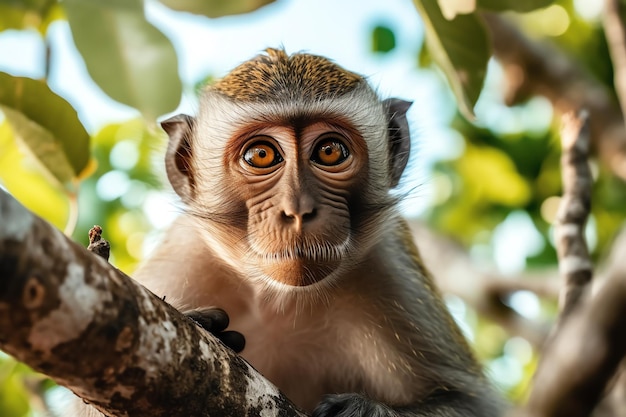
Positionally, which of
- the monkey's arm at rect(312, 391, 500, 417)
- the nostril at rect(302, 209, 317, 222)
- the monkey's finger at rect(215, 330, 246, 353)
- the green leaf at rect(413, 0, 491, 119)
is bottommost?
the monkey's arm at rect(312, 391, 500, 417)

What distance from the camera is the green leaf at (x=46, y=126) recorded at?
2.83m

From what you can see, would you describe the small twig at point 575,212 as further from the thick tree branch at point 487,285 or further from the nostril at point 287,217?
the thick tree branch at point 487,285

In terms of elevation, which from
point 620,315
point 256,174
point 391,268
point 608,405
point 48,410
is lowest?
point 48,410

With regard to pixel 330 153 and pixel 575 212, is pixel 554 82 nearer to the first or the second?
pixel 575 212

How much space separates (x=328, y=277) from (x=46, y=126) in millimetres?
1415

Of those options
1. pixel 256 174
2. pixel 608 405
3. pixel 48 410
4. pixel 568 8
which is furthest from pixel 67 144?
pixel 568 8

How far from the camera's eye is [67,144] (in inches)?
121

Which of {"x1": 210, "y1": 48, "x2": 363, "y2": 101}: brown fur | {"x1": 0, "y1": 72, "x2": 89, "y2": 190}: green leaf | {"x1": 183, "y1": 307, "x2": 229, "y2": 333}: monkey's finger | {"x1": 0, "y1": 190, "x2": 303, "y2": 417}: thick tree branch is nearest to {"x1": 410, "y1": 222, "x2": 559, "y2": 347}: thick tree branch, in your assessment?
{"x1": 210, "y1": 48, "x2": 363, "y2": 101}: brown fur

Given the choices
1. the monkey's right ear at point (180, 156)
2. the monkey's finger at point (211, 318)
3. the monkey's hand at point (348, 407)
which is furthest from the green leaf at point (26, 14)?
the monkey's hand at point (348, 407)

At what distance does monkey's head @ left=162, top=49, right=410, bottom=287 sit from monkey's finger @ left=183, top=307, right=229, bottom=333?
0.41 metres

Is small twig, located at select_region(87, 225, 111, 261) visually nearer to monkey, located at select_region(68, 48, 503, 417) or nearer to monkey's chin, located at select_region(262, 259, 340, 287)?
monkey's chin, located at select_region(262, 259, 340, 287)

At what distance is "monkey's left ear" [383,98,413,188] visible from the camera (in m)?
4.40

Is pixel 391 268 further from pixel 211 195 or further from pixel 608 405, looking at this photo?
pixel 608 405

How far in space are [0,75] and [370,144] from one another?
2012 mm
